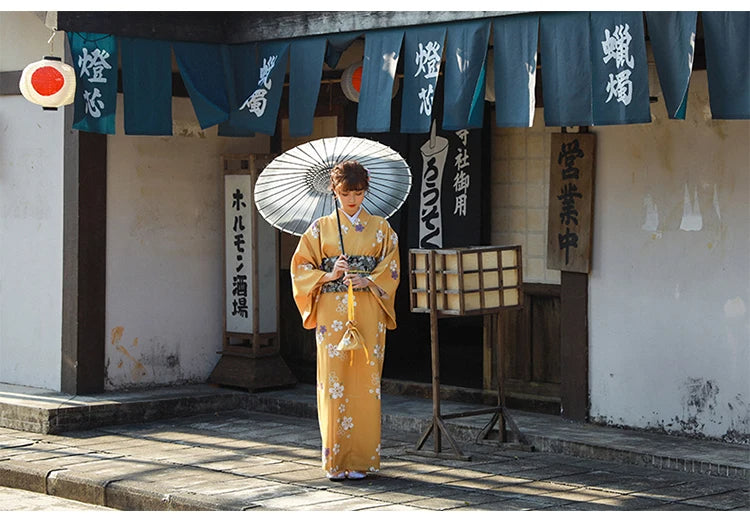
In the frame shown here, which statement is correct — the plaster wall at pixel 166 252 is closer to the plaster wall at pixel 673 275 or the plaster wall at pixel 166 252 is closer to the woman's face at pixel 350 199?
the woman's face at pixel 350 199

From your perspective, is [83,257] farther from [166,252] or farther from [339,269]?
[339,269]

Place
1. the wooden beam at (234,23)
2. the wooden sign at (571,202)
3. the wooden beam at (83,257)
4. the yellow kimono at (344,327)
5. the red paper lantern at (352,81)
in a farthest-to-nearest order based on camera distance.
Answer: the wooden beam at (83,257)
the red paper lantern at (352,81)
the wooden beam at (234,23)
the wooden sign at (571,202)
the yellow kimono at (344,327)

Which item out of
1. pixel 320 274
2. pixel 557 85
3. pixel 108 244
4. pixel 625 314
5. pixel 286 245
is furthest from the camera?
pixel 286 245

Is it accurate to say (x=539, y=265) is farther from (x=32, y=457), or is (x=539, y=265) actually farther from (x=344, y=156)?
(x=32, y=457)

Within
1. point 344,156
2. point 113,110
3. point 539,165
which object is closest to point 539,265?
point 539,165

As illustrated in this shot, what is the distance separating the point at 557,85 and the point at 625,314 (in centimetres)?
214

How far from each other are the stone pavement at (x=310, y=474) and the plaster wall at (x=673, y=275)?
1.18ft

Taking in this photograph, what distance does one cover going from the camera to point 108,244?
41.0ft

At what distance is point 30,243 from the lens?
41.5 feet

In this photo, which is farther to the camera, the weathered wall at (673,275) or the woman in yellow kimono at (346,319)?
the weathered wall at (673,275)

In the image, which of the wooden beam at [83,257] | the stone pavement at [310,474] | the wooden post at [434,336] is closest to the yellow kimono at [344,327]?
the stone pavement at [310,474]

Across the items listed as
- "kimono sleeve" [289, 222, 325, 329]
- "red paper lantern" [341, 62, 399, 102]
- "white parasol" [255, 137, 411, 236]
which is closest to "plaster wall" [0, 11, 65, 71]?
"red paper lantern" [341, 62, 399, 102]

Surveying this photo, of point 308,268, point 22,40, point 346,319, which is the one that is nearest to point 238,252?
point 22,40

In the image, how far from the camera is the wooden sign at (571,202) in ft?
35.6
